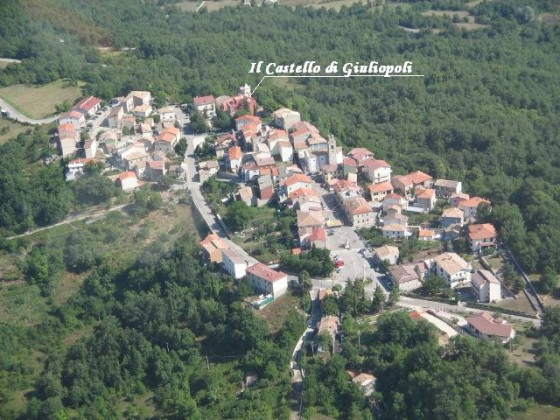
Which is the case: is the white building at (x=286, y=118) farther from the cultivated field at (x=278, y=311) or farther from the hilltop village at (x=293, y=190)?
the cultivated field at (x=278, y=311)

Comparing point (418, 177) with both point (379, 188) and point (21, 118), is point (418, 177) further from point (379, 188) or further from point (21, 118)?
point (21, 118)

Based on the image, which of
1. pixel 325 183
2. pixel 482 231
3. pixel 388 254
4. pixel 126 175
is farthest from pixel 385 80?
pixel 388 254

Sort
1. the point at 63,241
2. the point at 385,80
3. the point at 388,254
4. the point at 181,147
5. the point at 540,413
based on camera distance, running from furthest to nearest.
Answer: the point at 385,80, the point at 181,147, the point at 63,241, the point at 388,254, the point at 540,413

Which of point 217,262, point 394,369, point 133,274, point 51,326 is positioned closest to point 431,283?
point 394,369

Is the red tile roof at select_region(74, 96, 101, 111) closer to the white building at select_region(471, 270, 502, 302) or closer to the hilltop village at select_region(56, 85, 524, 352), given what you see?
the hilltop village at select_region(56, 85, 524, 352)

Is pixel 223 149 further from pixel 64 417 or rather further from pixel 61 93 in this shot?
pixel 64 417
